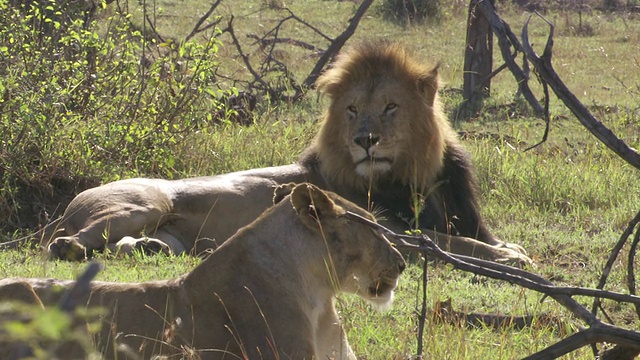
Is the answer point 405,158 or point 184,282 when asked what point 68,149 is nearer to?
point 405,158

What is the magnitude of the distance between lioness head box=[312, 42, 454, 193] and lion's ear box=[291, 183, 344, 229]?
2.50 metres

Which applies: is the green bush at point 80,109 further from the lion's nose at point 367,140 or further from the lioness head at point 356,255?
the lioness head at point 356,255

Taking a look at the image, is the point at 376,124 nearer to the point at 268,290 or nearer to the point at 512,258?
the point at 512,258

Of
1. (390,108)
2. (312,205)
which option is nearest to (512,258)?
(390,108)

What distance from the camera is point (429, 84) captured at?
607 cm

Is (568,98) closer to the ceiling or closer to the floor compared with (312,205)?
closer to the ceiling

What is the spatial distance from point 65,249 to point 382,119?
6.06 feet

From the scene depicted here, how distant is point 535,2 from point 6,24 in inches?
639

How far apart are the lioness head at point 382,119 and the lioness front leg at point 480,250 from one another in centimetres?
40

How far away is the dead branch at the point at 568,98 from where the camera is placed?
265cm

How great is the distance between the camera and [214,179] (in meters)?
6.13

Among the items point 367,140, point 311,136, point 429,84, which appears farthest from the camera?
point 311,136

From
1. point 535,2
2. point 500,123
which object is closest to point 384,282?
point 500,123

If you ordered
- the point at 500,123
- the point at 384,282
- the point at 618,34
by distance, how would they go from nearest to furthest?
the point at 384,282, the point at 500,123, the point at 618,34
